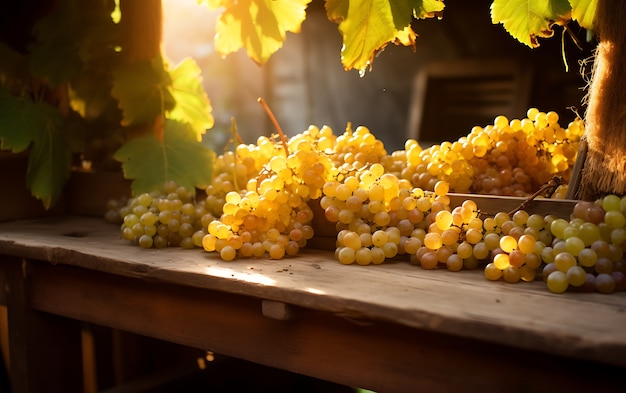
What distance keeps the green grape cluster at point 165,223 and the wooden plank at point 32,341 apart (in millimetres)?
267

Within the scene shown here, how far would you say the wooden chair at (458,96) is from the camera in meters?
4.82

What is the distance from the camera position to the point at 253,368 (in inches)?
76.5

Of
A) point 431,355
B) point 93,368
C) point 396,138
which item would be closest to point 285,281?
point 431,355

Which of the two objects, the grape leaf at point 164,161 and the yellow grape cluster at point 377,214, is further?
the grape leaf at point 164,161

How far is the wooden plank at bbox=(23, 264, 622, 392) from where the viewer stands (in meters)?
0.82

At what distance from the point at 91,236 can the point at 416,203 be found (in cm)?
77

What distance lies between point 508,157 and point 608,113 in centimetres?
25

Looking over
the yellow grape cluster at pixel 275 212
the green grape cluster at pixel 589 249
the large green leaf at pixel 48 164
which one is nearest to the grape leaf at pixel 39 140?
the large green leaf at pixel 48 164

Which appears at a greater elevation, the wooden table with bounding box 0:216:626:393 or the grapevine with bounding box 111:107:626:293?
the grapevine with bounding box 111:107:626:293

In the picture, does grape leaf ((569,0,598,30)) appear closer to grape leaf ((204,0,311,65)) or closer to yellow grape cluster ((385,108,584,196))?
yellow grape cluster ((385,108,584,196))

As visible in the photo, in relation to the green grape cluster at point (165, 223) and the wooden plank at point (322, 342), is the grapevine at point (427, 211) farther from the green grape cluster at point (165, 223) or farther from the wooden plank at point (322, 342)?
the wooden plank at point (322, 342)

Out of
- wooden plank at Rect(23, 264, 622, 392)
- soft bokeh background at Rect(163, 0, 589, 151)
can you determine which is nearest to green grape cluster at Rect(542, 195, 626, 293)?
wooden plank at Rect(23, 264, 622, 392)

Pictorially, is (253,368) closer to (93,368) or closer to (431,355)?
(93,368)

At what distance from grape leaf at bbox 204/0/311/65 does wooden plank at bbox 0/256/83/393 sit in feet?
2.21
